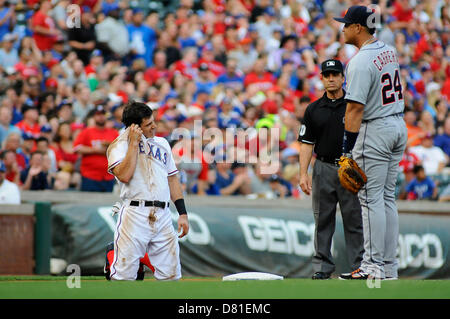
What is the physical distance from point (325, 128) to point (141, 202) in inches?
80.6

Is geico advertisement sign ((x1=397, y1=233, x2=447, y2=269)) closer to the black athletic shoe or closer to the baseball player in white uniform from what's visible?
the black athletic shoe

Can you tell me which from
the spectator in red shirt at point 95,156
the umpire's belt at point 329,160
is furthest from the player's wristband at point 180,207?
the spectator in red shirt at point 95,156

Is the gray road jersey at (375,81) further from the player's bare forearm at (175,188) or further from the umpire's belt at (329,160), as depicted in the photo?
the player's bare forearm at (175,188)

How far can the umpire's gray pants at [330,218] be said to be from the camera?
751 cm

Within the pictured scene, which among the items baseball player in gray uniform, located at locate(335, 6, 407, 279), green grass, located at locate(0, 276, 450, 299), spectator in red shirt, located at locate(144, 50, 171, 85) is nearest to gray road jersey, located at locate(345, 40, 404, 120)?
baseball player in gray uniform, located at locate(335, 6, 407, 279)

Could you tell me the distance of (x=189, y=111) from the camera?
14.5 meters

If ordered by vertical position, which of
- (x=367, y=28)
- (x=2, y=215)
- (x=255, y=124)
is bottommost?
(x=2, y=215)

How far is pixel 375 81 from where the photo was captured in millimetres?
6461

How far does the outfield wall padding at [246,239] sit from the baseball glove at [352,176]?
14.2 feet

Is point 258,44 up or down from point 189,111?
up

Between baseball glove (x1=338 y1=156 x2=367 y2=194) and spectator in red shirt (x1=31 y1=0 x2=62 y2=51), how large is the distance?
10.1 metres
